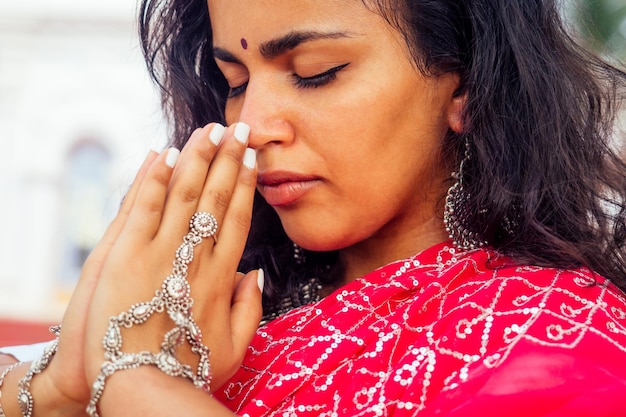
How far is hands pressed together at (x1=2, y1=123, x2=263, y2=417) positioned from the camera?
61.9 inches

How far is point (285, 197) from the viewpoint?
1934 millimetres

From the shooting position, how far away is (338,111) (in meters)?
1.86

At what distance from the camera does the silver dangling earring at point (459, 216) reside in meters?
1.97

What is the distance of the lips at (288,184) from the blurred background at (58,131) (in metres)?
12.0

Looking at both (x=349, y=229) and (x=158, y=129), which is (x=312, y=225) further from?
(x=158, y=129)

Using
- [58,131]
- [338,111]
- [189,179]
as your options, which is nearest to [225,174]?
[189,179]

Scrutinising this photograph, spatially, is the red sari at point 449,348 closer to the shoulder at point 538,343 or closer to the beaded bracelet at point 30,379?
the shoulder at point 538,343

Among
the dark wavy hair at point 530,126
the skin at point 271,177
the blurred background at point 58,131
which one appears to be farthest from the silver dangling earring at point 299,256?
the blurred background at point 58,131

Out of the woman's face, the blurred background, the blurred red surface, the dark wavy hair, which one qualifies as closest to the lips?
the woman's face

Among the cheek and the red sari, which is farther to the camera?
Answer: the cheek

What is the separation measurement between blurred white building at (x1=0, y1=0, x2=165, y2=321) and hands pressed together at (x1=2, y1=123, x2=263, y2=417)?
479 inches

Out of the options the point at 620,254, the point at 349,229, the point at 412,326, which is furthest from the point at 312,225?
the point at 620,254

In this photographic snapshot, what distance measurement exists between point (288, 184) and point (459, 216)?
16.7 inches

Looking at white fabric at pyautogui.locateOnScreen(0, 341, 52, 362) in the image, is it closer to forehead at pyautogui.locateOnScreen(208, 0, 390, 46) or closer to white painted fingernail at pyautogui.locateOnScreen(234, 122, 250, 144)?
white painted fingernail at pyautogui.locateOnScreen(234, 122, 250, 144)
